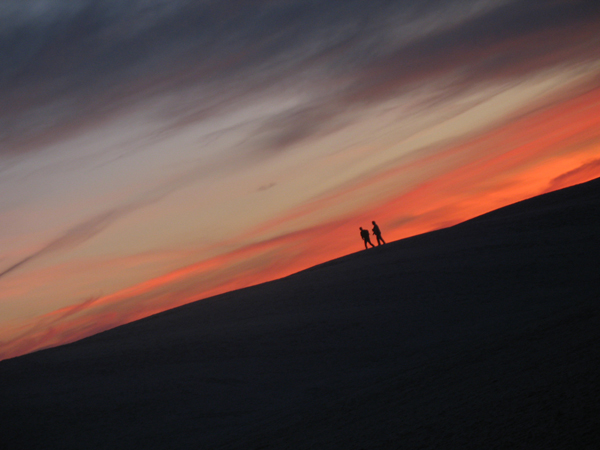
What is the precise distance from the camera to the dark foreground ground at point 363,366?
6.35 m

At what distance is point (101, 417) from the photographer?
9.97 meters

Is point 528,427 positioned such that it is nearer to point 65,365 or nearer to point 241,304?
point 65,365

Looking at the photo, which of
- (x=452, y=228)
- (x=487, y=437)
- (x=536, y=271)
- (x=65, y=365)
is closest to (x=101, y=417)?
(x=65, y=365)

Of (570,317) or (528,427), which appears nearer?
(528,427)

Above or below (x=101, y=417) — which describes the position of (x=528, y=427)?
below

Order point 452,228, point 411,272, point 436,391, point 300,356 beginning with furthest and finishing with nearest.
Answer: point 452,228 < point 411,272 < point 300,356 < point 436,391

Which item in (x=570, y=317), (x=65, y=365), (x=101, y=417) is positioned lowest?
(x=570, y=317)

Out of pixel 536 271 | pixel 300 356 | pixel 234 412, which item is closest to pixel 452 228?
pixel 536 271

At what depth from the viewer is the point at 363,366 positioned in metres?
10.4

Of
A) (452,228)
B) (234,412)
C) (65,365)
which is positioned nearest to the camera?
(234,412)

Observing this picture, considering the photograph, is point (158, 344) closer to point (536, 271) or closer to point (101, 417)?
point (101, 417)

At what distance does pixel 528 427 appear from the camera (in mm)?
5438

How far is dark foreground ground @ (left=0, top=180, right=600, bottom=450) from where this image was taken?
6348 millimetres

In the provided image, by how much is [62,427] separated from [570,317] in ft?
32.0
